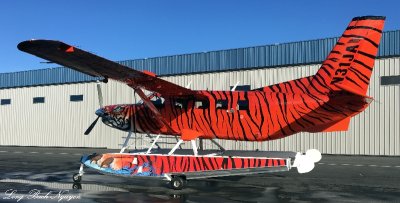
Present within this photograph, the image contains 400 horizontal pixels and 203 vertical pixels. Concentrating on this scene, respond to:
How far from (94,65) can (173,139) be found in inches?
695

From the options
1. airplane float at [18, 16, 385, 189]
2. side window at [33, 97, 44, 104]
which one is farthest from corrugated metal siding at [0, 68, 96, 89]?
airplane float at [18, 16, 385, 189]

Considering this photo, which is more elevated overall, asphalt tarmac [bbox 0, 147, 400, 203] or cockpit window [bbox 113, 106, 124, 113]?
cockpit window [bbox 113, 106, 124, 113]

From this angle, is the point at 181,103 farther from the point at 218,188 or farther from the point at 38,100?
the point at 38,100

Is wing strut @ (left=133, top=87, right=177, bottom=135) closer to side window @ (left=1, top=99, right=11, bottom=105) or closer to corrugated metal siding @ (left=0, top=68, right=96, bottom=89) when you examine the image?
corrugated metal siding @ (left=0, top=68, right=96, bottom=89)

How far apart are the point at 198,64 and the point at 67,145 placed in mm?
14327

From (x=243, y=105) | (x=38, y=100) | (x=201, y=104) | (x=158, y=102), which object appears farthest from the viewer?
(x=38, y=100)

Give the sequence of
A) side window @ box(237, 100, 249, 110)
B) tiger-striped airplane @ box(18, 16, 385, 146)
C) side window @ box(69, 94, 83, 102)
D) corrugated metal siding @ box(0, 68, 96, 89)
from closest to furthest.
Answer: tiger-striped airplane @ box(18, 16, 385, 146), side window @ box(237, 100, 249, 110), side window @ box(69, 94, 83, 102), corrugated metal siding @ box(0, 68, 96, 89)

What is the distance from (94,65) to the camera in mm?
11477

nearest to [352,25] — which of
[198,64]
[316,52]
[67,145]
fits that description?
[316,52]

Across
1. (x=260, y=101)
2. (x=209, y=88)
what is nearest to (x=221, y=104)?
(x=260, y=101)

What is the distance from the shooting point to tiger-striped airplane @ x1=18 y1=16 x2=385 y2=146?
38.6 ft

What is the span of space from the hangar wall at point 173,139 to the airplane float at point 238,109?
2.27 meters

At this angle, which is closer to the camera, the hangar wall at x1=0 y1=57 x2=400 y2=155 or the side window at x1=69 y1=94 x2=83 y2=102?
the hangar wall at x1=0 y1=57 x2=400 y2=155

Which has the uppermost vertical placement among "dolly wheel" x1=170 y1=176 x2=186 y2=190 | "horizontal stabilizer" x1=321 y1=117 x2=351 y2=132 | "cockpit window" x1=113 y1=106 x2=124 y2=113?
"cockpit window" x1=113 y1=106 x2=124 y2=113
